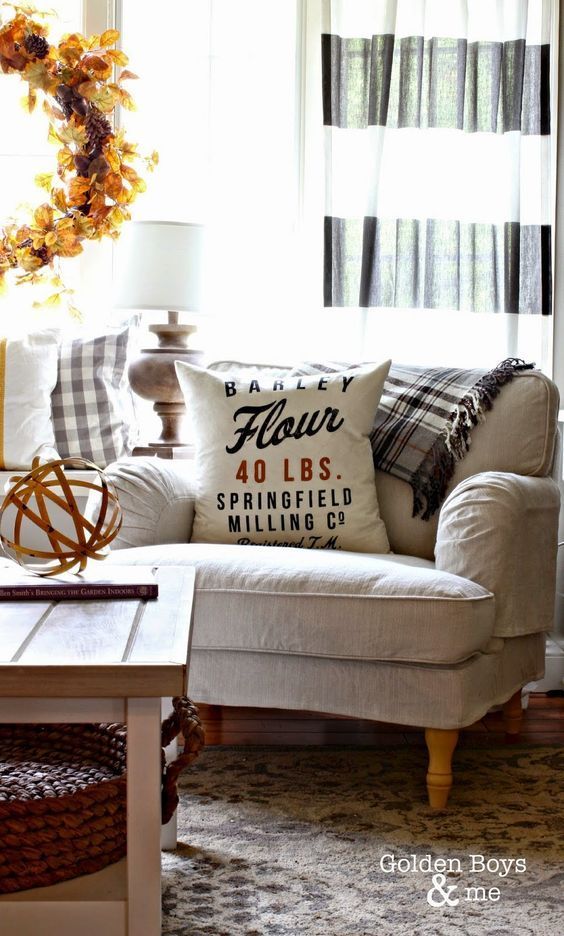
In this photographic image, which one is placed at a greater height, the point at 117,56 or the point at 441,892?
the point at 117,56

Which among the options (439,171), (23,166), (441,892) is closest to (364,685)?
(441,892)

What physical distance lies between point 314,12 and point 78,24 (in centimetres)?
77

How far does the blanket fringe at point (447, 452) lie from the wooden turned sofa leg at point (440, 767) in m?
0.66

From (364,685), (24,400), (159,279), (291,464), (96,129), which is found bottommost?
(364,685)

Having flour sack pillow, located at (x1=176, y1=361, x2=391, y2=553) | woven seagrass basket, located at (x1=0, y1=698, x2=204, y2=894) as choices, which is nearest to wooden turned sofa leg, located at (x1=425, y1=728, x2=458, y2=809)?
flour sack pillow, located at (x1=176, y1=361, x2=391, y2=553)

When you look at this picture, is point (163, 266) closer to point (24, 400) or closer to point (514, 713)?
point (24, 400)

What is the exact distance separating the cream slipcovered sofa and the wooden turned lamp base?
2.17 ft

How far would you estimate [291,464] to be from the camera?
2.55 meters

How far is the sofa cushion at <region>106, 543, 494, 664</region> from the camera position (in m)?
2.07

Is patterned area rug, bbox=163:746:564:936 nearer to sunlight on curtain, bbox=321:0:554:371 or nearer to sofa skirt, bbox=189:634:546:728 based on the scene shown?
sofa skirt, bbox=189:634:546:728

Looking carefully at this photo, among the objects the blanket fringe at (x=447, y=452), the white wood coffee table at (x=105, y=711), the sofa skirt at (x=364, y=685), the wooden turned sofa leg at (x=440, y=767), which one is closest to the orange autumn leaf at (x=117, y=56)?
the blanket fringe at (x=447, y=452)

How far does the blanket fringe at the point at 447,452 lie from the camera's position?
8.58ft

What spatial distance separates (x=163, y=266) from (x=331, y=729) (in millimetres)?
1365

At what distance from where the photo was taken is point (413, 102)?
11.1 feet
